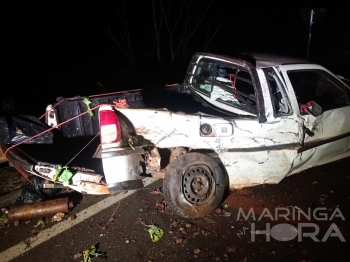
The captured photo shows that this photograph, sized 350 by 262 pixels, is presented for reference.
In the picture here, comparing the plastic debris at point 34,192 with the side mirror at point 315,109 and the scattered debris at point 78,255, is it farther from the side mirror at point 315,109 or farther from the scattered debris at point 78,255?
the side mirror at point 315,109

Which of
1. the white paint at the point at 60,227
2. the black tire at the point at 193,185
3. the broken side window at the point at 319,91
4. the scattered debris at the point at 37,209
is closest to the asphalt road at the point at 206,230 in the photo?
the white paint at the point at 60,227

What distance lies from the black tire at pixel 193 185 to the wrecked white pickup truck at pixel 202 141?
12 mm

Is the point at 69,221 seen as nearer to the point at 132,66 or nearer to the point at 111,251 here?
the point at 111,251

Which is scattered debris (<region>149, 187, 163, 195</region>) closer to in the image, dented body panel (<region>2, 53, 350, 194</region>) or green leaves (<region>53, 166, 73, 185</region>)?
A: dented body panel (<region>2, 53, 350, 194</region>)

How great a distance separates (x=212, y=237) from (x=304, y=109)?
202cm

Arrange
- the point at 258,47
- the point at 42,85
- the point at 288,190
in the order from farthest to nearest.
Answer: the point at 258,47 → the point at 42,85 → the point at 288,190

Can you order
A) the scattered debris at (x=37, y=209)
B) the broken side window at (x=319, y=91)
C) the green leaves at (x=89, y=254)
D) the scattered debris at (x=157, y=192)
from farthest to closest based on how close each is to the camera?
the broken side window at (x=319, y=91) < the scattered debris at (x=157, y=192) < the scattered debris at (x=37, y=209) < the green leaves at (x=89, y=254)

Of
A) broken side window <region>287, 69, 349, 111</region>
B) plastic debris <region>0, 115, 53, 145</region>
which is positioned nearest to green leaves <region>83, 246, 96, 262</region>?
plastic debris <region>0, 115, 53, 145</region>

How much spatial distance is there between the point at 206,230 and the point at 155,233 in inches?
24.3

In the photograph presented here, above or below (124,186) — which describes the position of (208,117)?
above

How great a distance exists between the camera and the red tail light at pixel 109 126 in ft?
10.5

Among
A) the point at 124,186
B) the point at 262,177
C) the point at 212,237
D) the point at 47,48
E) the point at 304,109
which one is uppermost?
the point at 47,48

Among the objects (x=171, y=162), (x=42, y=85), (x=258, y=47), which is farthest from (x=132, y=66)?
(x=258, y=47)

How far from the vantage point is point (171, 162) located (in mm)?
3590
